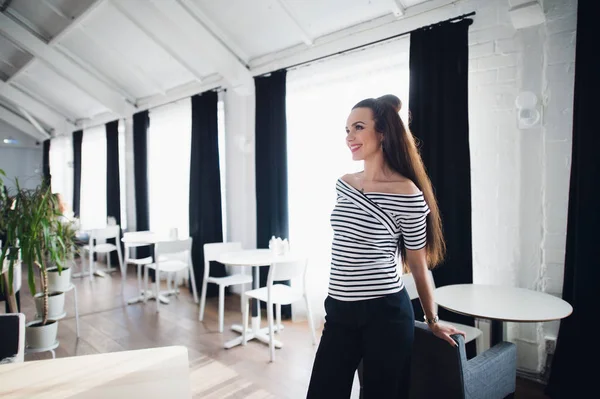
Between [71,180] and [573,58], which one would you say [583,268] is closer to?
[573,58]

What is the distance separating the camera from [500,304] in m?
1.92

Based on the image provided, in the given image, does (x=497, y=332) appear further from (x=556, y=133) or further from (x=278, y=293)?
(x=278, y=293)

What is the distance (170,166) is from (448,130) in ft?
13.1

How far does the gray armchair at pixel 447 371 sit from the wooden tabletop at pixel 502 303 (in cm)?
35

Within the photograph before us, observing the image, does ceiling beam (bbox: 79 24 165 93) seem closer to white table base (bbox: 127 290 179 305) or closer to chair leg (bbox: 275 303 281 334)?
white table base (bbox: 127 290 179 305)

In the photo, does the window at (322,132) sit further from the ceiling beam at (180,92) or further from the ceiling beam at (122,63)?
the ceiling beam at (122,63)

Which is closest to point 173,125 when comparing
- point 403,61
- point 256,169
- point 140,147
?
point 140,147

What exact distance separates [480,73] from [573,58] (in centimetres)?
50

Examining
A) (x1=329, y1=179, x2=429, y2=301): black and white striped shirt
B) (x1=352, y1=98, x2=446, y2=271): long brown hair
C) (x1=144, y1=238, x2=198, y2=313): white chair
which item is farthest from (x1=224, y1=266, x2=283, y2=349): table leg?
(x1=352, y1=98, x2=446, y2=271): long brown hair

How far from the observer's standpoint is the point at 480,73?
8.29ft

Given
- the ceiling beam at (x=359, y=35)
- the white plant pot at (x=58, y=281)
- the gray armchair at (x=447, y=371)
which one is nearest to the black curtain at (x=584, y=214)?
the ceiling beam at (x=359, y=35)

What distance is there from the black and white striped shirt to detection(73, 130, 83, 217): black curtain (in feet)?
24.4

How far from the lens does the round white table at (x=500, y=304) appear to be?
1.76 meters

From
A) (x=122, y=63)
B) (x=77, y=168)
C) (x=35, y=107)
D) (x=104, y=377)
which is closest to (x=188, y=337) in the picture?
(x=104, y=377)
